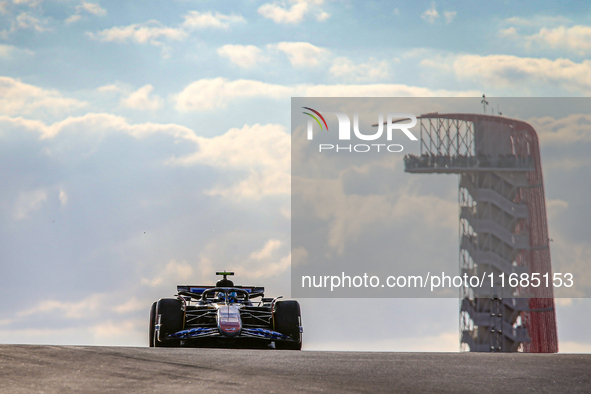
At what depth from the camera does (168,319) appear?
13.4m

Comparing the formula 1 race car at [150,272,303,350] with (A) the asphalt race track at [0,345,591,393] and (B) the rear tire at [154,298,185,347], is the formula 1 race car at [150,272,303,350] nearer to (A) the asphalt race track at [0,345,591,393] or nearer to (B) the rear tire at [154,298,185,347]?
(B) the rear tire at [154,298,185,347]

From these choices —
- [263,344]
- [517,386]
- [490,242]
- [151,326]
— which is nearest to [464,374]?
[517,386]

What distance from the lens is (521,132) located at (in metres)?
52.6

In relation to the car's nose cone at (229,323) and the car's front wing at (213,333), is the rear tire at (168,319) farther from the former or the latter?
the car's nose cone at (229,323)

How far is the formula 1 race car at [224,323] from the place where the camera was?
43.5 feet

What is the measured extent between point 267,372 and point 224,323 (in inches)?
220

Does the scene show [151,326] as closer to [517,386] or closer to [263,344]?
[263,344]

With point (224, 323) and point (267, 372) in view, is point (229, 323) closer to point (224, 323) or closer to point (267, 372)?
point (224, 323)

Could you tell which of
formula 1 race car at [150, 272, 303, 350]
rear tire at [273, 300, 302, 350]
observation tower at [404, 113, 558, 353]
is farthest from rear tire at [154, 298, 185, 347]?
observation tower at [404, 113, 558, 353]

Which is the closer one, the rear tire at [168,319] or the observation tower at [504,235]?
the rear tire at [168,319]

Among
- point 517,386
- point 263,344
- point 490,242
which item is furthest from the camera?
point 490,242

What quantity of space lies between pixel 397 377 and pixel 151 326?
7181mm

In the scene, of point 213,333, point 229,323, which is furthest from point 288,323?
point 213,333

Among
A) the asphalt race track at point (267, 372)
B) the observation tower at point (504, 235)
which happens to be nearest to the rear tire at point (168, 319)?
the asphalt race track at point (267, 372)
